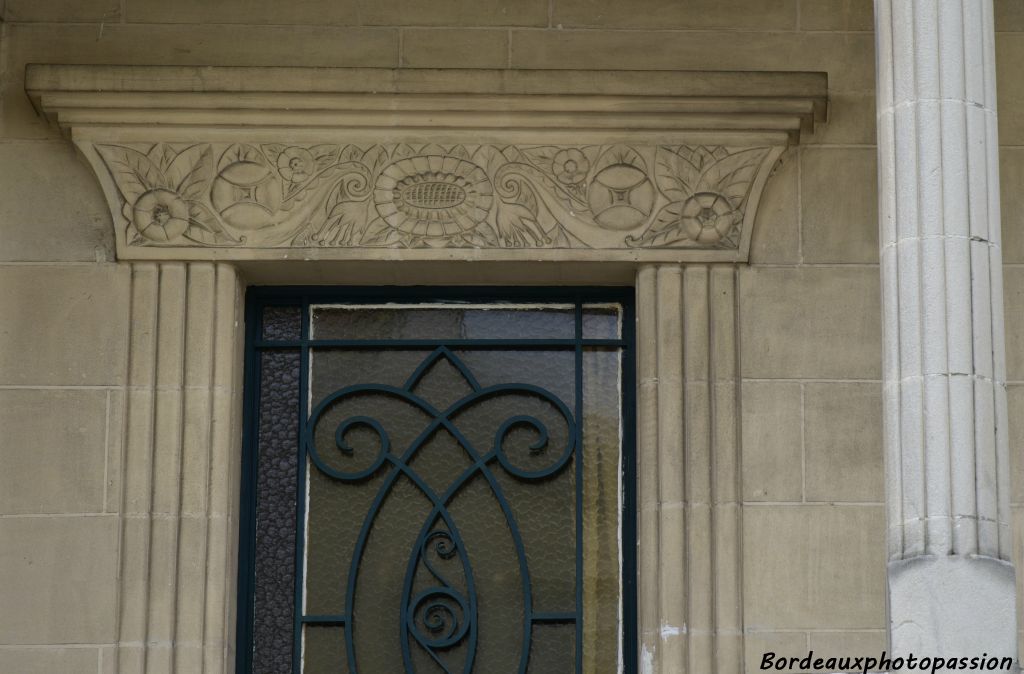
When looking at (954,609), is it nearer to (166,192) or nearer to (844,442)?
(844,442)

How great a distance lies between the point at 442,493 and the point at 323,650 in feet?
2.69

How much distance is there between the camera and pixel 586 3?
30.1 feet

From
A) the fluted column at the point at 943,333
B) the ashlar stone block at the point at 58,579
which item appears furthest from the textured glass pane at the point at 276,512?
the fluted column at the point at 943,333

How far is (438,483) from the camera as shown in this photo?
29.3 feet

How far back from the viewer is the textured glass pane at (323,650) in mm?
8758

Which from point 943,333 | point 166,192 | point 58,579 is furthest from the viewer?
point 166,192

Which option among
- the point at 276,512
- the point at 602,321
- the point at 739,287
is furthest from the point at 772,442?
the point at 276,512

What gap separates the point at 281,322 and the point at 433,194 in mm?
893

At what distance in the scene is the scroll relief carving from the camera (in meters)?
8.85

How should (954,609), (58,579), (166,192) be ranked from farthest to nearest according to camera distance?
(166,192) → (58,579) → (954,609)

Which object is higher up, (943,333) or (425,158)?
(425,158)

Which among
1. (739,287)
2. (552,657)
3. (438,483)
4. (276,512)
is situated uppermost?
(739,287)

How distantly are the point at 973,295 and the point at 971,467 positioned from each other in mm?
597

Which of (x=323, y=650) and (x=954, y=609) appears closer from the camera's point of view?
(x=954, y=609)
